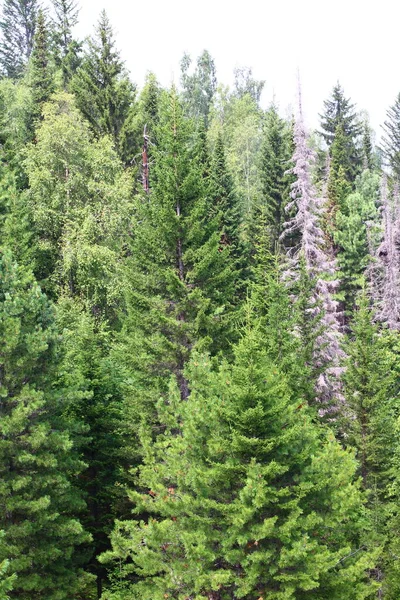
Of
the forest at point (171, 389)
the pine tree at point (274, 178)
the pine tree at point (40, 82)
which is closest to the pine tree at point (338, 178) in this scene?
the pine tree at point (274, 178)

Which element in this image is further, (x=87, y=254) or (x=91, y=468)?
(x=87, y=254)

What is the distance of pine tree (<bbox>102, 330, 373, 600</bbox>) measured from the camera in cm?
1023

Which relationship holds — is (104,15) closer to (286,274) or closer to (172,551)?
(286,274)

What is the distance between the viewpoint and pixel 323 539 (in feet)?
38.8

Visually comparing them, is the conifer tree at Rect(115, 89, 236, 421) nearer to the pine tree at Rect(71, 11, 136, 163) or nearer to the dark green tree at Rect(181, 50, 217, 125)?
the pine tree at Rect(71, 11, 136, 163)

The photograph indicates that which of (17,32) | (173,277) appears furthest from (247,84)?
(173,277)

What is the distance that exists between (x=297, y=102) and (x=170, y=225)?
1033cm

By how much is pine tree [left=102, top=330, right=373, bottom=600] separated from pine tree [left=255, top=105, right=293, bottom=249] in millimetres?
27223

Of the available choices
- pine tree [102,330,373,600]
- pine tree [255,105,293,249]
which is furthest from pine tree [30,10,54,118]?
pine tree [102,330,373,600]

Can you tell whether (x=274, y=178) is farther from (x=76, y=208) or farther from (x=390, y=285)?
(x=76, y=208)

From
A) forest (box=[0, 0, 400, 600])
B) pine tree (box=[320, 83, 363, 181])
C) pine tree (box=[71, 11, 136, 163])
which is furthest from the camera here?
pine tree (box=[320, 83, 363, 181])

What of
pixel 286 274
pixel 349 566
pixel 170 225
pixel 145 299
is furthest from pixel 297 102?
pixel 349 566

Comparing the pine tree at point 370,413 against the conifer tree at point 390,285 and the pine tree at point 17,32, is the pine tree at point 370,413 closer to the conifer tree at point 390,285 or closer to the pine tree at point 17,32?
the conifer tree at point 390,285

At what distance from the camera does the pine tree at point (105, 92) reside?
109 feet
